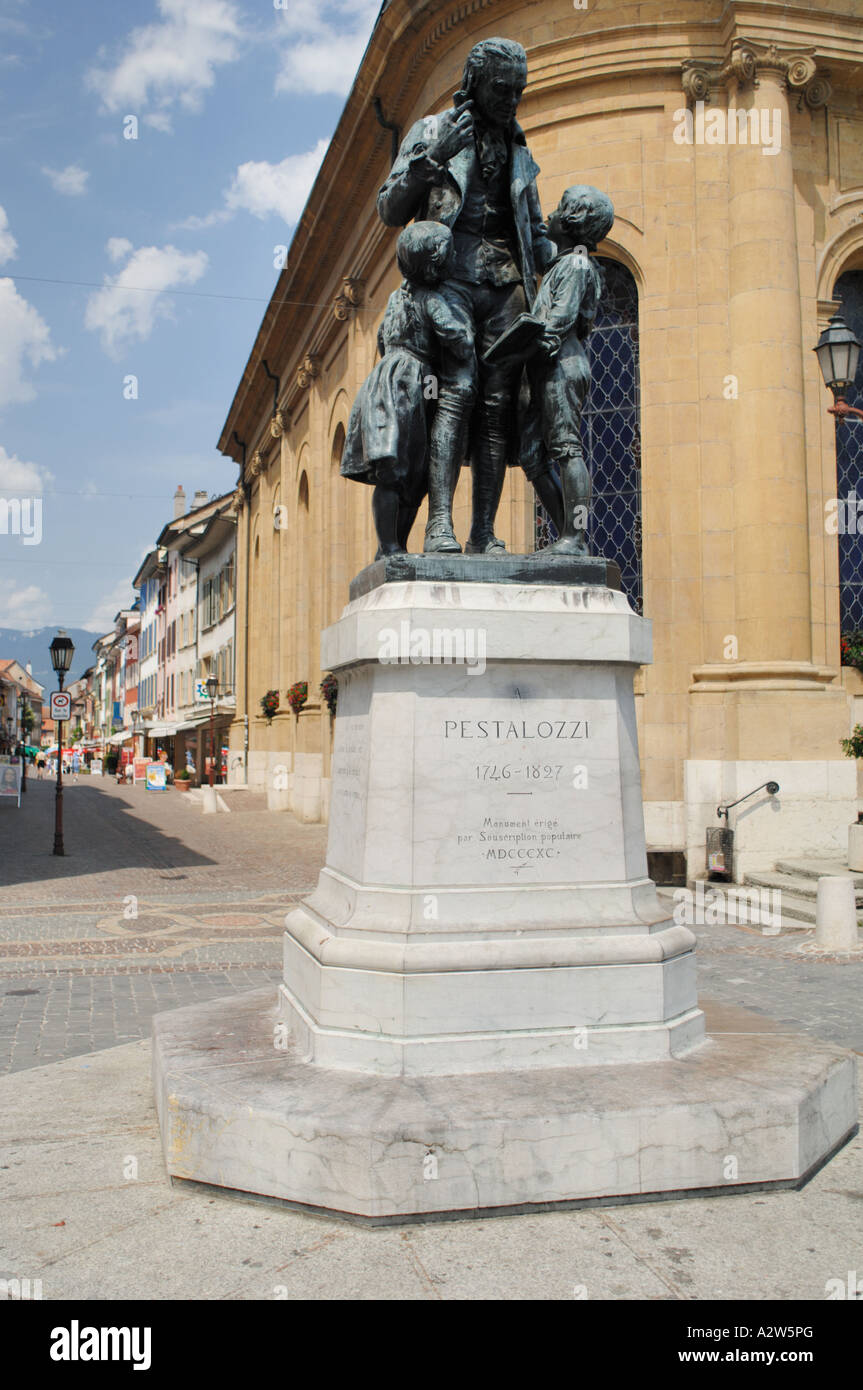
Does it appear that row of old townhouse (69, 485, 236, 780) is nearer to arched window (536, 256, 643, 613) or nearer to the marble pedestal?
arched window (536, 256, 643, 613)

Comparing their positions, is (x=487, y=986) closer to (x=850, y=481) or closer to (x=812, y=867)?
(x=812, y=867)

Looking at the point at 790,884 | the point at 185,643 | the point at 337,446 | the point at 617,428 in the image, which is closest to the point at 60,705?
the point at 337,446

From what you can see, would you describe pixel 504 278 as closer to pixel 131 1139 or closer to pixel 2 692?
pixel 131 1139

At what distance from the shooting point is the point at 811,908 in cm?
1180

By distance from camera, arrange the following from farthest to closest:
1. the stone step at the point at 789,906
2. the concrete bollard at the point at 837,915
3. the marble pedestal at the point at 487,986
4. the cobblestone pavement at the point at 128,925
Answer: the stone step at the point at 789,906, the concrete bollard at the point at 837,915, the cobblestone pavement at the point at 128,925, the marble pedestal at the point at 487,986

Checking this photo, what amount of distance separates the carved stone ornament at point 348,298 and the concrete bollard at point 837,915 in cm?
1787

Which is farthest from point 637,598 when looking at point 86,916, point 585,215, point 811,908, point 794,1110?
point 794,1110

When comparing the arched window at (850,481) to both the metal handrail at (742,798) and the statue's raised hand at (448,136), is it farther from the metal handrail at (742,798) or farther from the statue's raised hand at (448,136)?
the statue's raised hand at (448,136)

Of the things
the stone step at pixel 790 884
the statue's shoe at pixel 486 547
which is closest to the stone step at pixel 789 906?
the stone step at pixel 790 884

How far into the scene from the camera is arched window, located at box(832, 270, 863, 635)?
15484mm

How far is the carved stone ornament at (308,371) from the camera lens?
2786 centimetres

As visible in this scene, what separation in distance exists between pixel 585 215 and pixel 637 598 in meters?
10.8

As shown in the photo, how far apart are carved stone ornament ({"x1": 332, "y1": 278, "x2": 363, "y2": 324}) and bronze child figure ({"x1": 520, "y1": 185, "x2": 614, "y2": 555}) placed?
19260 mm

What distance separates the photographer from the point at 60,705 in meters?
22.5
